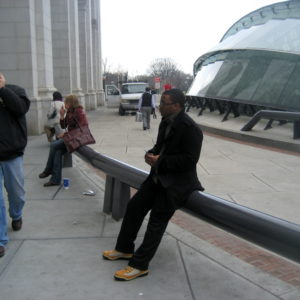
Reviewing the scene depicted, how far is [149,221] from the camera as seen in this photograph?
12.4 feet

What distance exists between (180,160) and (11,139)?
1.92 meters

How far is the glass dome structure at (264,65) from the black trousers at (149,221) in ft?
37.0

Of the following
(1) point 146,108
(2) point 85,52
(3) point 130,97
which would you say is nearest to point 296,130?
(1) point 146,108

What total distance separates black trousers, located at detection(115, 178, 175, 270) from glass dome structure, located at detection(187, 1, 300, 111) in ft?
37.0

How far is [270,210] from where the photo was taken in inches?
225

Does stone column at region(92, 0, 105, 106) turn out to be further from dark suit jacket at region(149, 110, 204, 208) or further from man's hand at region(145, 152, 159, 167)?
dark suit jacket at region(149, 110, 204, 208)

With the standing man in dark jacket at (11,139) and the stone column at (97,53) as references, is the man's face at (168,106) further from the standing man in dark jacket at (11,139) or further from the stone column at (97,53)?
the stone column at (97,53)

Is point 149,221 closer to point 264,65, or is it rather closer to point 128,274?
point 128,274

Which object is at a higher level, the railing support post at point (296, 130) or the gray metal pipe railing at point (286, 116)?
the gray metal pipe railing at point (286, 116)

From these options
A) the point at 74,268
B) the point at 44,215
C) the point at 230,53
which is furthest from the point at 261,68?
the point at 74,268

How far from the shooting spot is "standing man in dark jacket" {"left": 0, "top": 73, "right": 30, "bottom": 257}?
4160mm

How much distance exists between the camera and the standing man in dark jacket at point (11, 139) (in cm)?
416

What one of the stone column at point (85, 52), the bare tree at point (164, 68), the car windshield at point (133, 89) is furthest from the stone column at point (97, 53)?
the bare tree at point (164, 68)

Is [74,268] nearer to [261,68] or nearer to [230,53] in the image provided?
[261,68]
